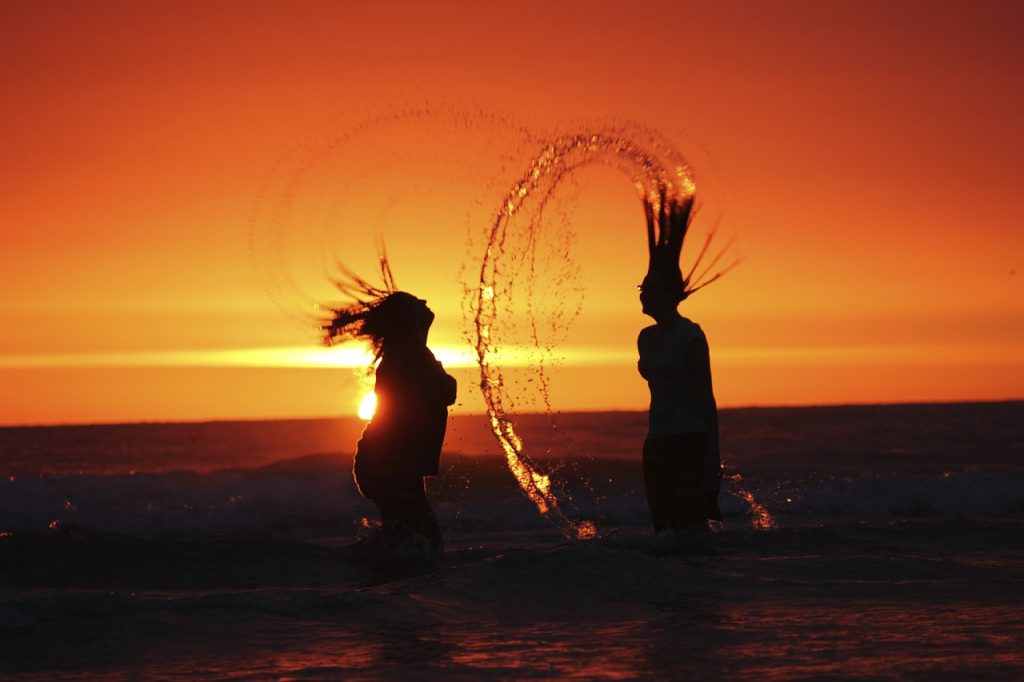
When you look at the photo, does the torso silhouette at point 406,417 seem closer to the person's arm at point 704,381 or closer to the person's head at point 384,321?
the person's head at point 384,321

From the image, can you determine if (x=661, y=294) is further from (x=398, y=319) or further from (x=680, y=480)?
(x=398, y=319)

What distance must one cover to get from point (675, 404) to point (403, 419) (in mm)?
2000

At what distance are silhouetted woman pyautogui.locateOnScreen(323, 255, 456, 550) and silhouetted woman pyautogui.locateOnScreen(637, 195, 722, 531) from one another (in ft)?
5.04

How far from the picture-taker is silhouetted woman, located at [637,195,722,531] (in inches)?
353

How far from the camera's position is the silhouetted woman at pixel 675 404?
29.4 feet

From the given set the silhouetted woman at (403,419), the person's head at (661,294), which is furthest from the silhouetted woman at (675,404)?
the silhouetted woman at (403,419)

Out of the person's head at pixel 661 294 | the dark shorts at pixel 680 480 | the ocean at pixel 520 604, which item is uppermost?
the person's head at pixel 661 294

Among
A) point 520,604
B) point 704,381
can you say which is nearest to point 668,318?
point 704,381

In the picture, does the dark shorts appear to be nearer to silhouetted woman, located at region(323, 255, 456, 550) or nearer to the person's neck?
the person's neck

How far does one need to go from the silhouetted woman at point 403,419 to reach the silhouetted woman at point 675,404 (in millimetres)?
1536

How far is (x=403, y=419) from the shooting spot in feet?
30.7

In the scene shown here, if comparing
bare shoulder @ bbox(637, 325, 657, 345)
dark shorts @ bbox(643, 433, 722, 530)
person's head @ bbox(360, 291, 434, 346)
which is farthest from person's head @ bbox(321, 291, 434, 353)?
dark shorts @ bbox(643, 433, 722, 530)

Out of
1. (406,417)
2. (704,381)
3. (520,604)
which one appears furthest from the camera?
(406,417)

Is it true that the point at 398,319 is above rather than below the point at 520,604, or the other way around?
above
